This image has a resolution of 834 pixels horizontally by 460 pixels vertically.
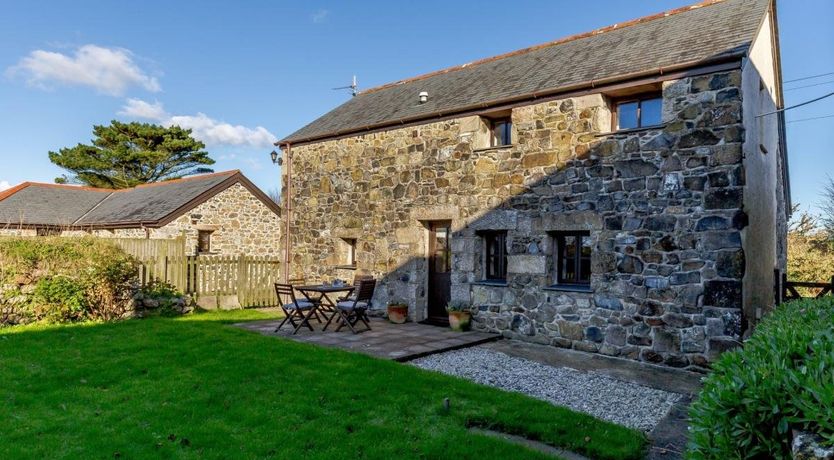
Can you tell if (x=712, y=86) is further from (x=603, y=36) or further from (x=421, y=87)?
(x=421, y=87)

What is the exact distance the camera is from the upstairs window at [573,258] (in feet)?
28.0

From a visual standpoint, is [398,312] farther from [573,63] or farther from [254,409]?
[573,63]

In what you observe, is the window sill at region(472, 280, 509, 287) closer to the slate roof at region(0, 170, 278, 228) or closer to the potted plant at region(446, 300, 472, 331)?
the potted plant at region(446, 300, 472, 331)

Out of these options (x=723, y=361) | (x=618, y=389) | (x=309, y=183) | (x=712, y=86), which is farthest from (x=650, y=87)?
(x=309, y=183)

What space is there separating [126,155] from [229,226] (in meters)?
19.7

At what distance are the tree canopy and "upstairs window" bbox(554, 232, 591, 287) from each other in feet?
105

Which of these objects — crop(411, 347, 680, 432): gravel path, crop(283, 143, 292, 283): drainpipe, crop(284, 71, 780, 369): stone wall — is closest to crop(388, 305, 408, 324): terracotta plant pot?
crop(284, 71, 780, 369): stone wall

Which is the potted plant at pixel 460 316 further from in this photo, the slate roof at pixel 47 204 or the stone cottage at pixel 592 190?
the slate roof at pixel 47 204

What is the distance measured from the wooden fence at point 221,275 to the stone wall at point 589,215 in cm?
318

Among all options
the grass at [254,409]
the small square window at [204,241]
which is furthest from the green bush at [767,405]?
the small square window at [204,241]

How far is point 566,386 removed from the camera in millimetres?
6121

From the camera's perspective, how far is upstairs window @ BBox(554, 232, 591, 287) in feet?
28.0

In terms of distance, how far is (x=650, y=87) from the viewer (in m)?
7.83

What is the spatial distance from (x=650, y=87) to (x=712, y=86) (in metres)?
0.91
